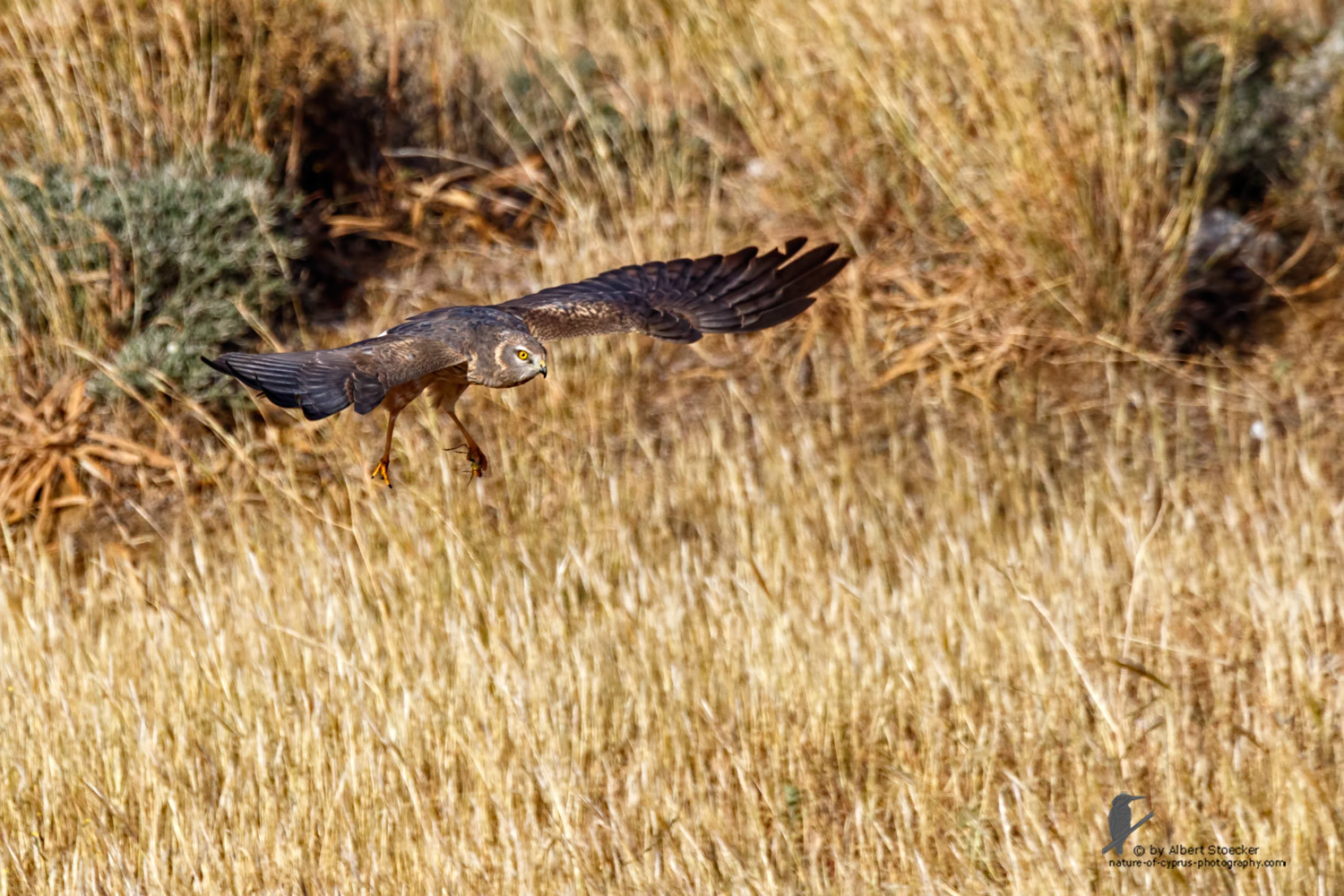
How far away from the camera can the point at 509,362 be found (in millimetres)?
3197

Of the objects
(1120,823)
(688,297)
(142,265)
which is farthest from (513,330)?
(142,265)

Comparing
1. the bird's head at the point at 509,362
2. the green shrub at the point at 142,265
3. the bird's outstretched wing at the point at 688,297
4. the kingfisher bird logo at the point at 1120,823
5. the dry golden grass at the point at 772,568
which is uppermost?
the green shrub at the point at 142,265

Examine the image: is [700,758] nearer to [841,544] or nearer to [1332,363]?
[841,544]

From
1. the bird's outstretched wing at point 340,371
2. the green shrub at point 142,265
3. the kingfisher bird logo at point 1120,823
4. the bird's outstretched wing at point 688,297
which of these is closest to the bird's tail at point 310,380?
the bird's outstretched wing at point 340,371

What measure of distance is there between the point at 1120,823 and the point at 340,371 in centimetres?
255

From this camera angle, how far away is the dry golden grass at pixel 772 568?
4.50 metres

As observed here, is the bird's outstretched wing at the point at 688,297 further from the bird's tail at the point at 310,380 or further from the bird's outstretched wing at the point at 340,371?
the bird's tail at the point at 310,380

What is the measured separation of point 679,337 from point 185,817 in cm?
213

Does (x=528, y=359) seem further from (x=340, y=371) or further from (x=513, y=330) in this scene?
(x=340, y=371)

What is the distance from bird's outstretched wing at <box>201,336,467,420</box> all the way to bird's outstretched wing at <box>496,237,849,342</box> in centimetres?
54

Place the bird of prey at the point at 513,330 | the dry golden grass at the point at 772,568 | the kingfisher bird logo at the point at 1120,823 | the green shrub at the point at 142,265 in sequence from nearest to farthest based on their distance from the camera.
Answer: the bird of prey at the point at 513,330
the kingfisher bird logo at the point at 1120,823
the dry golden grass at the point at 772,568
the green shrub at the point at 142,265

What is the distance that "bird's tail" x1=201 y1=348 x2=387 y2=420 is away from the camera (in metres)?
2.93

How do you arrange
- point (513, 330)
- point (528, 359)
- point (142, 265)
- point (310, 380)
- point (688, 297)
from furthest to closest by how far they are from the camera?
1. point (142, 265)
2. point (688, 297)
3. point (513, 330)
4. point (528, 359)
5. point (310, 380)

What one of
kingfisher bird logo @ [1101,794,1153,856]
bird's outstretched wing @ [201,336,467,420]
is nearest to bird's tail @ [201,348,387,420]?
bird's outstretched wing @ [201,336,467,420]
